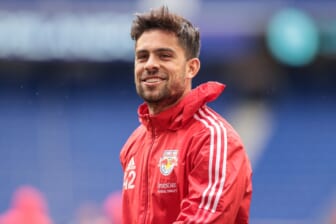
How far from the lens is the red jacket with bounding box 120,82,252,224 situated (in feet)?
12.2

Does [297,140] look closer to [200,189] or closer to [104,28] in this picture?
[104,28]

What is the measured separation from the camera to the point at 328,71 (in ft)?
39.2

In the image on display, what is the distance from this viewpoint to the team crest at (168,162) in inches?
153

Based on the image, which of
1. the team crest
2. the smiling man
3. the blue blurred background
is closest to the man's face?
the smiling man

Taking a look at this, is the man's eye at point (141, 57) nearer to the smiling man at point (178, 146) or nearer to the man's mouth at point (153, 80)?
the smiling man at point (178, 146)

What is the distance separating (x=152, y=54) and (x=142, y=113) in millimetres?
323

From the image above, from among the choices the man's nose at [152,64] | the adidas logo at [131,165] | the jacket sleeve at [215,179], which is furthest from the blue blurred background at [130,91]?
the jacket sleeve at [215,179]

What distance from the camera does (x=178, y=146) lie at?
391cm

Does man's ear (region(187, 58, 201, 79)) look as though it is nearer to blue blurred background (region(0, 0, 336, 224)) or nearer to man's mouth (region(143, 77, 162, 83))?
man's mouth (region(143, 77, 162, 83))

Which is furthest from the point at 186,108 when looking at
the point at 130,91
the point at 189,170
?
the point at 130,91

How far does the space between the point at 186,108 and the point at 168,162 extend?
0.25 m

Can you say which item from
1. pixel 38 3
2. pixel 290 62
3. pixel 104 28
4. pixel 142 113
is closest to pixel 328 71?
pixel 290 62

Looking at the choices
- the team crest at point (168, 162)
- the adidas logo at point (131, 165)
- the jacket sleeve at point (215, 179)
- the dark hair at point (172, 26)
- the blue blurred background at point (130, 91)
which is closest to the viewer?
the jacket sleeve at point (215, 179)

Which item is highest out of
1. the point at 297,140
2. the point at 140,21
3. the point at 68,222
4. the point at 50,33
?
the point at 50,33
